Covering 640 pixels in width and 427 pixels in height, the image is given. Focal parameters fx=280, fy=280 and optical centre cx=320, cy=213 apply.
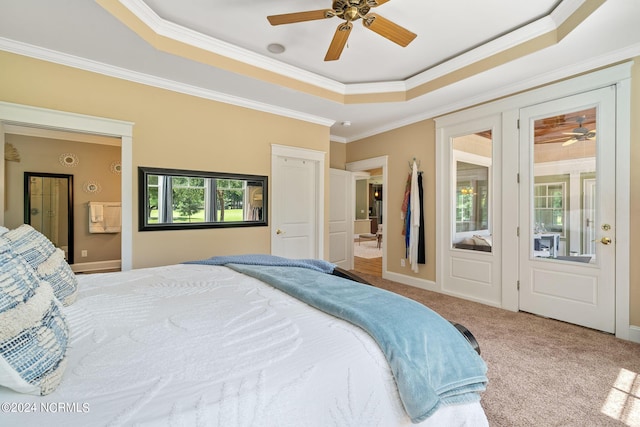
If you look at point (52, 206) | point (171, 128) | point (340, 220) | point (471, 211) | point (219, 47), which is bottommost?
point (340, 220)

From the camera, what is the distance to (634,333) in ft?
8.18

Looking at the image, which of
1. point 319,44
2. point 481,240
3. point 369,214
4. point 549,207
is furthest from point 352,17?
point 369,214

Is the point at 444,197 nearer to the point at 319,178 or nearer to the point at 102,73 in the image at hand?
the point at 319,178

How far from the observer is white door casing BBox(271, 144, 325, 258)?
13.3 ft

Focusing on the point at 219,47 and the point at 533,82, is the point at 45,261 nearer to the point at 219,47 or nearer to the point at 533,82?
the point at 219,47

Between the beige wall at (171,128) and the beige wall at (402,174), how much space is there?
160cm

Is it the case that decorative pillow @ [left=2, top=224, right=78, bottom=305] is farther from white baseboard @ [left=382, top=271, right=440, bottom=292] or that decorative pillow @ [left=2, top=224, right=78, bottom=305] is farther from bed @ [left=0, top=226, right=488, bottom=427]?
white baseboard @ [left=382, top=271, right=440, bottom=292]

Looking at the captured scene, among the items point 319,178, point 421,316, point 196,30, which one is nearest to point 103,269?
point 319,178

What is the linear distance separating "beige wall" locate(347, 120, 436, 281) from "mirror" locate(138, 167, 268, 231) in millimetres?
2221

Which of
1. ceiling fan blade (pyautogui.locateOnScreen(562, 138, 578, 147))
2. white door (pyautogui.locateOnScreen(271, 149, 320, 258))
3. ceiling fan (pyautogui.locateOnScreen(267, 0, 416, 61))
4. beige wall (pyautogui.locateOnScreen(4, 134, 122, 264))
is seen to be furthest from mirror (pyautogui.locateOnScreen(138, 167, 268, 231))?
ceiling fan blade (pyautogui.locateOnScreen(562, 138, 578, 147))

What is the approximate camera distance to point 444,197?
4.04 meters

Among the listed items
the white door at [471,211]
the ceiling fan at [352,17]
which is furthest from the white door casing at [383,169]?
the ceiling fan at [352,17]

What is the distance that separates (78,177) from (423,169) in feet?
20.6

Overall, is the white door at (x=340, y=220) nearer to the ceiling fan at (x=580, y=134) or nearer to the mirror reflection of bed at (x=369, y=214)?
the mirror reflection of bed at (x=369, y=214)
